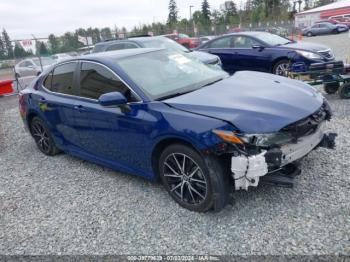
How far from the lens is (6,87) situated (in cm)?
1277

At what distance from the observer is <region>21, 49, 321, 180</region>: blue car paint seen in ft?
10.2

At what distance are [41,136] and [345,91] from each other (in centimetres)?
606

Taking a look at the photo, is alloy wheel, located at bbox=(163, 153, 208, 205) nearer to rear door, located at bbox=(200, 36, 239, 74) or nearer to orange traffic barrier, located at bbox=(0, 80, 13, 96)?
rear door, located at bbox=(200, 36, 239, 74)

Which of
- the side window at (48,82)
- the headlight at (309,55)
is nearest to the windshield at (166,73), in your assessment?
the side window at (48,82)

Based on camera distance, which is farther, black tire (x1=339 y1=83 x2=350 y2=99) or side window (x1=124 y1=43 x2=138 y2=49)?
side window (x1=124 y1=43 x2=138 y2=49)

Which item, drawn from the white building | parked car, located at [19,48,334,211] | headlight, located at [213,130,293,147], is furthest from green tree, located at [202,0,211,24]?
headlight, located at [213,130,293,147]

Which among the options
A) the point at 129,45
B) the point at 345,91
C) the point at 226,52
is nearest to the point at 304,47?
the point at 345,91

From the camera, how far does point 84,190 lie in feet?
14.1

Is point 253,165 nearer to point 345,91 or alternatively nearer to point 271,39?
point 345,91

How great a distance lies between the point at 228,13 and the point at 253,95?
7734 cm

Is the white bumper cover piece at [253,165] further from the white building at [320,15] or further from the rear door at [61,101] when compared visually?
the white building at [320,15]

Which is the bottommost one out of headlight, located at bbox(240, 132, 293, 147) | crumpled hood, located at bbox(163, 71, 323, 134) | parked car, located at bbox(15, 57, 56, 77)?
parked car, located at bbox(15, 57, 56, 77)

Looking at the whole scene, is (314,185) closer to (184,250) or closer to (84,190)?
(184,250)

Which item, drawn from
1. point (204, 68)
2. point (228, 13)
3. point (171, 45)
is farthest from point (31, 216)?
point (228, 13)
